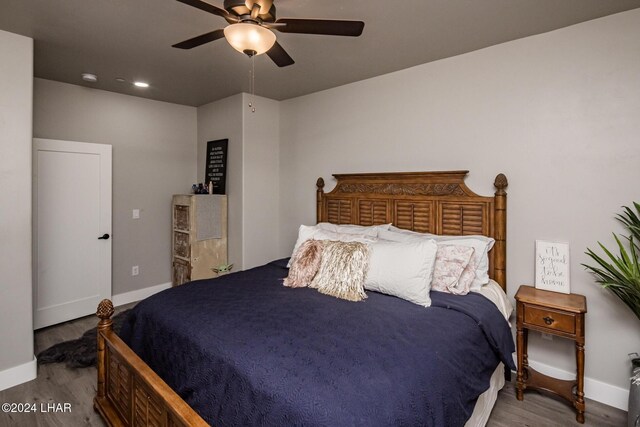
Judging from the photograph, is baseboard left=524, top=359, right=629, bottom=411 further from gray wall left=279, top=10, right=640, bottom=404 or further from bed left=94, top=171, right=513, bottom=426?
bed left=94, top=171, right=513, bottom=426

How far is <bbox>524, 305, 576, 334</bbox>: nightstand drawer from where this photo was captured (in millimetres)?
2182

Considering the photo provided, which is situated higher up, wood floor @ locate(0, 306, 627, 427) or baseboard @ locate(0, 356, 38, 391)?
baseboard @ locate(0, 356, 38, 391)

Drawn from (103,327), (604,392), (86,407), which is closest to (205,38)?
(103,327)

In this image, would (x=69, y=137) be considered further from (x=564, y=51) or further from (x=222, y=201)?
(x=564, y=51)

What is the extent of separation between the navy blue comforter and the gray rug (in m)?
1.02

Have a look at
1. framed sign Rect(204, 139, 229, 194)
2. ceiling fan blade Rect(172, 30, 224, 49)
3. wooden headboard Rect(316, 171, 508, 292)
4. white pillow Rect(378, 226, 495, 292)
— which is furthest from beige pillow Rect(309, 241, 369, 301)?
framed sign Rect(204, 139, 229, 194)

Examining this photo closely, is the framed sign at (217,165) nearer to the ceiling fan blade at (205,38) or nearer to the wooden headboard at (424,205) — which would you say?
the wooden headboard at (424,205)

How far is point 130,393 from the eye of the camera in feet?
6.01

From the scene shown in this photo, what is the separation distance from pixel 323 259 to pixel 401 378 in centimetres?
126

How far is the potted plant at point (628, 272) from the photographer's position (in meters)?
1.97

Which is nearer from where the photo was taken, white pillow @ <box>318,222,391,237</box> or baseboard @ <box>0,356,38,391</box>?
baseboard @ <box>0,356,38,391</box>

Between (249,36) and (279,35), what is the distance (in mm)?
989

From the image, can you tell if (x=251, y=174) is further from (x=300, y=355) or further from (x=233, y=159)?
(x=300, y=355)

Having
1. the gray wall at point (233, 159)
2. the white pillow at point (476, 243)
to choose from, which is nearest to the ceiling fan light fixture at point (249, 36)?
the white pillow at point (476, 243)
